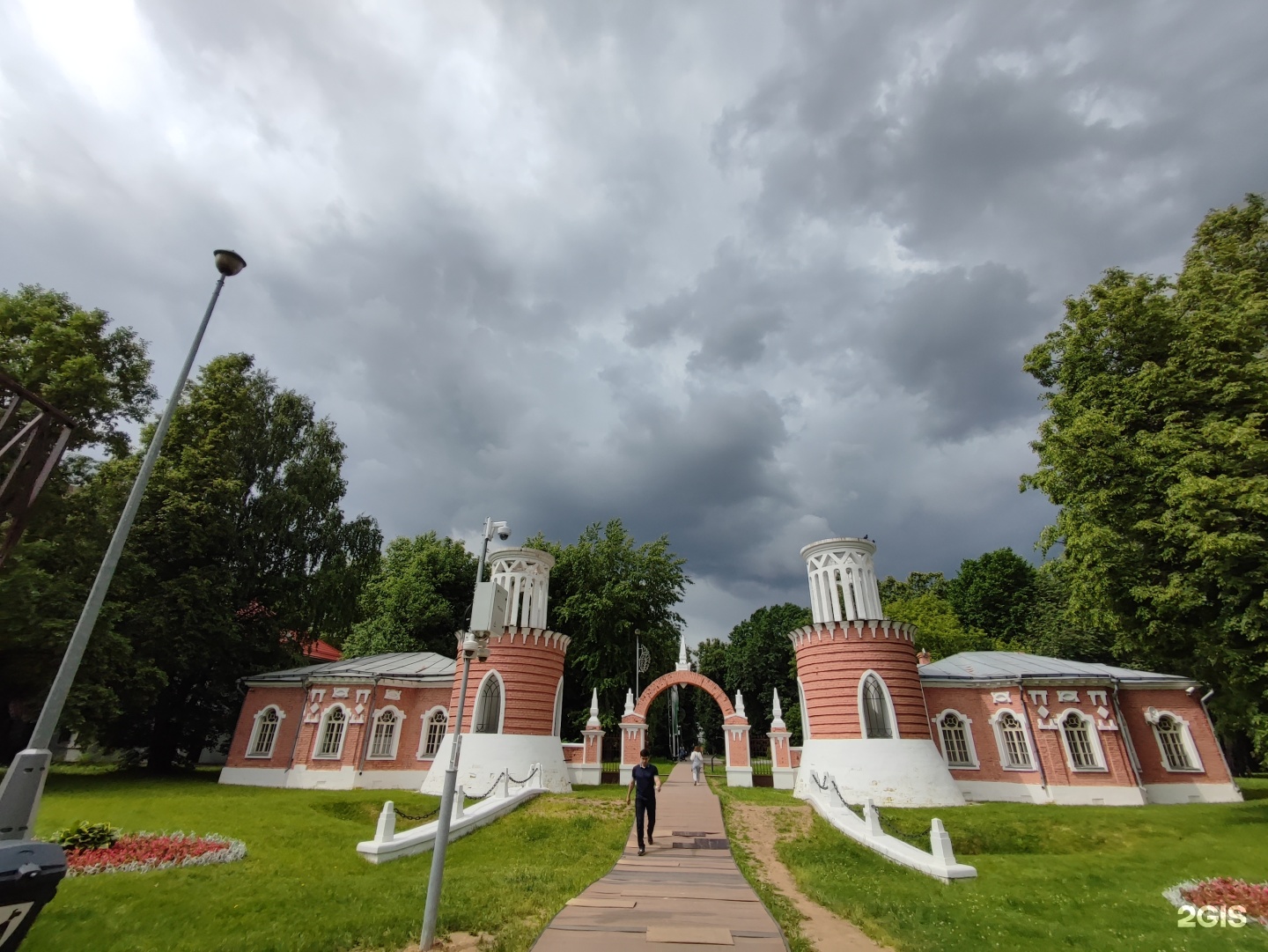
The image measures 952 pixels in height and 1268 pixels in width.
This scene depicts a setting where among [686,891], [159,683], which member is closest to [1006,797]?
[686,891]

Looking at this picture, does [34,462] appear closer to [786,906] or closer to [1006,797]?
[786,906]

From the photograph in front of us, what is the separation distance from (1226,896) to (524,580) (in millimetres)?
20775

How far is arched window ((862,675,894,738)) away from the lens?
2086cm

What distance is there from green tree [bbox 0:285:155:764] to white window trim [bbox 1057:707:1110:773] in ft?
107

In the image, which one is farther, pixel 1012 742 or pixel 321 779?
pixel 321 779

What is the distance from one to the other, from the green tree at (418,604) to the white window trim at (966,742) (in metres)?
26.1

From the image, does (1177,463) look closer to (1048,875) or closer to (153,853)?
(1048,875)

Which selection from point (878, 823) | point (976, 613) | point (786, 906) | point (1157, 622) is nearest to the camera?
point (786, 906)

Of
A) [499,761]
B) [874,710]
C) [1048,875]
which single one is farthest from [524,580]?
[1048,875]

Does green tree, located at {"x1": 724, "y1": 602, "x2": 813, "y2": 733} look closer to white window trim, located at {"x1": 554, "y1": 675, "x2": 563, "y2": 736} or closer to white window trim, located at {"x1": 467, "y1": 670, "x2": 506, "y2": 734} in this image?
white window trim, located at {"x1": 554, "y1": 675, "x2": 563, "y2": 736}

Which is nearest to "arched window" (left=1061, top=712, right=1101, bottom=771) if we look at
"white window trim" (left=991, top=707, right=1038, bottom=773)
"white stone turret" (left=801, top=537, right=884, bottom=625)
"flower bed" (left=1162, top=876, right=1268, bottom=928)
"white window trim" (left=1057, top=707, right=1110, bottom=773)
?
"white window trim" (left=1057, top=707, right=1110, bottom=773)

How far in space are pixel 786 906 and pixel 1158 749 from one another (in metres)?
21.1

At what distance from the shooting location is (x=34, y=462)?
7195 mm

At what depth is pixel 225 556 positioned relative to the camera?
26.2 m
